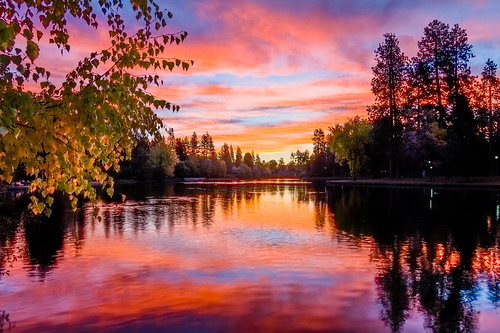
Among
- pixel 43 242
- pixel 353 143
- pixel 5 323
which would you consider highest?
pixel 353 143

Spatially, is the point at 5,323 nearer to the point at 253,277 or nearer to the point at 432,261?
the point at 253,277

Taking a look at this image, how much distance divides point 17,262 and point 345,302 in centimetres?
1064

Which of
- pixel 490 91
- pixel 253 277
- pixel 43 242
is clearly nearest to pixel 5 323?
pixel 253 277

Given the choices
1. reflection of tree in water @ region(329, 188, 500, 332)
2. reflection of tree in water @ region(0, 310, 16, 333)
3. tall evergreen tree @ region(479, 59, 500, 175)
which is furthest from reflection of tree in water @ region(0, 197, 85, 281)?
tall evergreen tree @ region(479, 59, 500, 175)

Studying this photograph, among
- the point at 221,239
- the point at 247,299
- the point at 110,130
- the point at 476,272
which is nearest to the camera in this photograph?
the point at 110,130

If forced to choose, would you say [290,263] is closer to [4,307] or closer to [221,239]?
[221,239]

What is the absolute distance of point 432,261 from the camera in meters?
13.9

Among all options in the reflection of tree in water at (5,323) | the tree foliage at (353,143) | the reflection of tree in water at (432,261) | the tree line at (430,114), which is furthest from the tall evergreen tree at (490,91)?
the reflection of tree in water at (5,323)

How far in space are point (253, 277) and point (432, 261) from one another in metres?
5.82

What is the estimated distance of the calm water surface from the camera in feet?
29.5

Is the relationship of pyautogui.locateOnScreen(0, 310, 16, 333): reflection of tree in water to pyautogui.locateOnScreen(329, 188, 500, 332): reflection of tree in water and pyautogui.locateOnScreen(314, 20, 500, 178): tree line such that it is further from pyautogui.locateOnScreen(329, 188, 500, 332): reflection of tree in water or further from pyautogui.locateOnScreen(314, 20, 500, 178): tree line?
pyautogui.locateOnScreen(314, 20, 500, 178): tree line

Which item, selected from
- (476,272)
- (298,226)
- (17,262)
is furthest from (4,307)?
(298,226)

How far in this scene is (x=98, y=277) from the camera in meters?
12.6

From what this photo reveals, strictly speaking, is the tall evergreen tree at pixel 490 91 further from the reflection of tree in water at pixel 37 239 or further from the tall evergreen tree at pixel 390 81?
the reflection of tree in water at pixel 37 239
